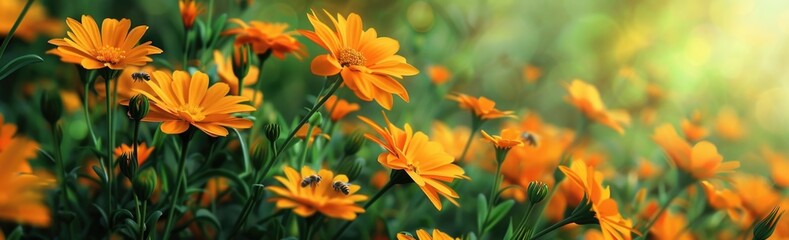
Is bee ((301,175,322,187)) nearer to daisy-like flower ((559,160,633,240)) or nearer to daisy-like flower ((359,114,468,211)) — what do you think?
daisy-like flower ((359,114,468,211))

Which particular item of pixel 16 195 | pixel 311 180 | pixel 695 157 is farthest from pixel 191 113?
pixel 695 157

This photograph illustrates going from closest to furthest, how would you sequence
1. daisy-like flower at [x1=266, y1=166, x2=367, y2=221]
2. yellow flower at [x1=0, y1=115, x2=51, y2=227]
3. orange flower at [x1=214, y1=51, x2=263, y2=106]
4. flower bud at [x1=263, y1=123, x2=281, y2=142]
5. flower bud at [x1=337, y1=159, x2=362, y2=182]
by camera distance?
1. yellow flower at [x1=0, y1=115, x2=51, y2=227]
2. daisy-like flower at [x1=266, y1=166, x2=367, y2=221]
3. flower bud at [x1=263, y1=123, x2=281, y2=142]
4. flower bud at [x1=337, y1=159, x2=362, y2=182]
5. orange flower at [x1=214, y1=51, x2=263, y2=106]

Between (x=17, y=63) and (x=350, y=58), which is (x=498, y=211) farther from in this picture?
(x=17, y=63)

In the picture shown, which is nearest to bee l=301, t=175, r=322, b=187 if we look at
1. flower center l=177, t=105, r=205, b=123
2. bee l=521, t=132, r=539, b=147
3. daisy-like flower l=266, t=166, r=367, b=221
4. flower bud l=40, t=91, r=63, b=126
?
daisy-like flower l=266, t=166, r=367, b=221

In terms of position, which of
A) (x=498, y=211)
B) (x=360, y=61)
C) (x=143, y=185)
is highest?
(x=360, y=61)

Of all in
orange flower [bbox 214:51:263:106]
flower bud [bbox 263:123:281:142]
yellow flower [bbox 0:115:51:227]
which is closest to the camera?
yellow flower [bbox 0:115:51:227]
